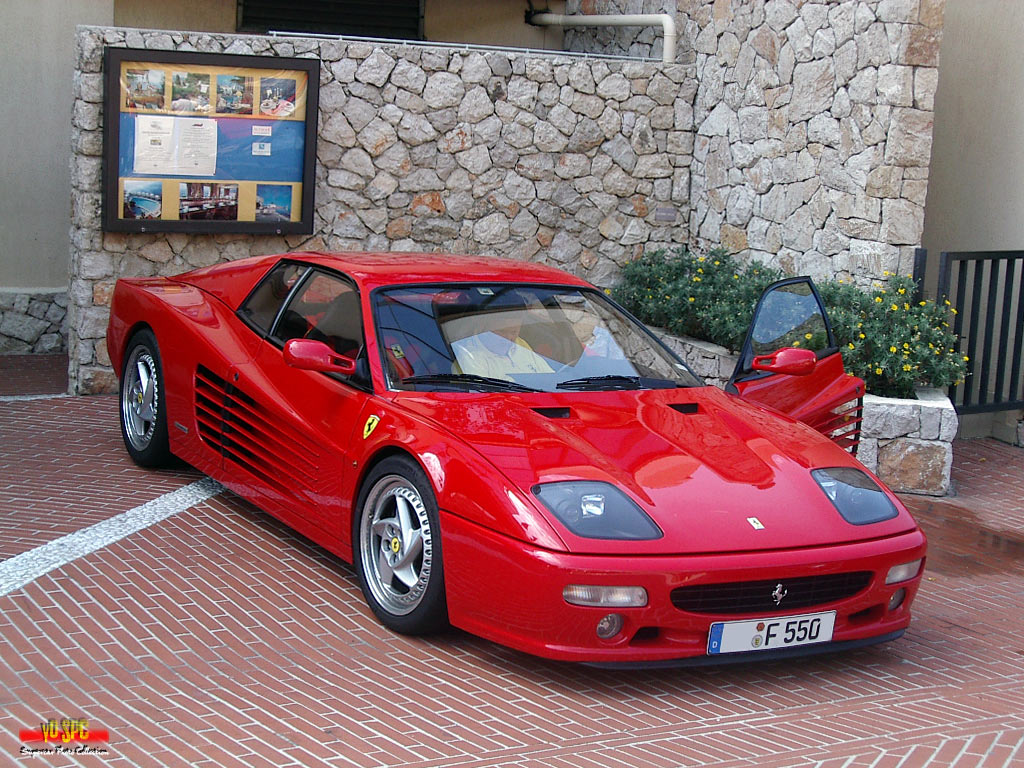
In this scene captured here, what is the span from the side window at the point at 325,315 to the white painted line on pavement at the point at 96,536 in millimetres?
1148

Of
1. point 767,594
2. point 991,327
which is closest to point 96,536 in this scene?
point 767,594

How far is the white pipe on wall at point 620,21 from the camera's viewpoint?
10.9 m

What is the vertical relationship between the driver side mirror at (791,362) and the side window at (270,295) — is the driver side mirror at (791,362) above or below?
below

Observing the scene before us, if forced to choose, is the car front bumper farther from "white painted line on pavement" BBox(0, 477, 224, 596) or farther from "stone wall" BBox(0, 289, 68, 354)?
"stone wall" BBox(0, 289, 68, 354)

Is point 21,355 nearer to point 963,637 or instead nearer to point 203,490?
point 203,490

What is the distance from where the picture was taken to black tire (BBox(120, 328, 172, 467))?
6.78 m

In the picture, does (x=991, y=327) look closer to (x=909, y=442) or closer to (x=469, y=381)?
(x=909, y=442)

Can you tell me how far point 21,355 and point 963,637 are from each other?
8.62 meters

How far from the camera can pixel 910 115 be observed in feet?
27.9

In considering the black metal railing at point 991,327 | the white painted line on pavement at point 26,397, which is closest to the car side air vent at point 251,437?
the white painted line on pavement at point 26,397

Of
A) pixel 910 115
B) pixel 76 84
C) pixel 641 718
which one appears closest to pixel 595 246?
pixel 910 115

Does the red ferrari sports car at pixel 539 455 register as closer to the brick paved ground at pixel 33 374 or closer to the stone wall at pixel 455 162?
the stone wall at pixel 455 162

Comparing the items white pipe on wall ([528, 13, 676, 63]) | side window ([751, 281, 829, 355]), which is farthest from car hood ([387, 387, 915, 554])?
white pipe on wall ([528, 13, 676, 63])

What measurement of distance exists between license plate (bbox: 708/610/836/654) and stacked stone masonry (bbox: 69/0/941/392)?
4.82 metres
